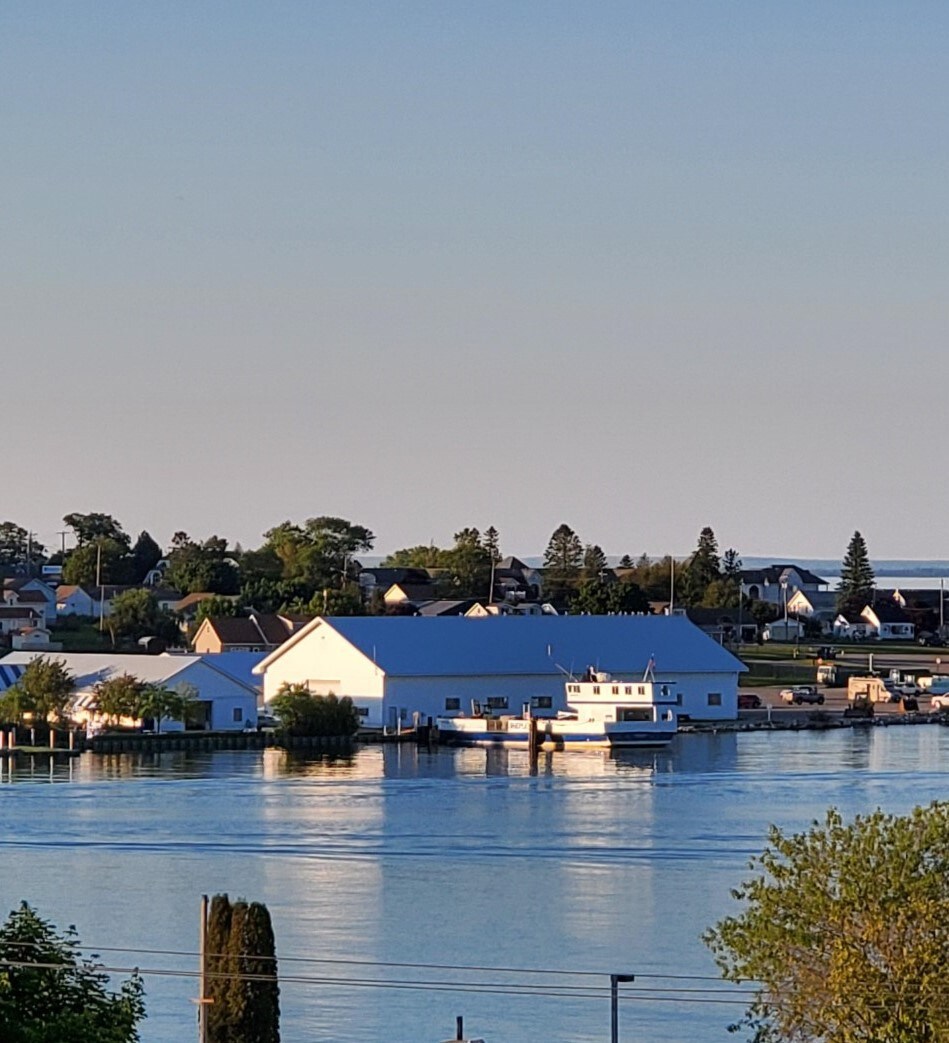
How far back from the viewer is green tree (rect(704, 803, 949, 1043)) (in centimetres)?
1253

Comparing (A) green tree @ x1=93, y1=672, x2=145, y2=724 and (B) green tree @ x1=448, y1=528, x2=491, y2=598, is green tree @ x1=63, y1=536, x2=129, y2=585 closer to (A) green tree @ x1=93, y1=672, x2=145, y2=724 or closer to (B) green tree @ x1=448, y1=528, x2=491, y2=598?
(B) green tree @ x1=448, y1=528, x2=491, y2=598

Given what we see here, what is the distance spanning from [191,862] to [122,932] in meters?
4.31

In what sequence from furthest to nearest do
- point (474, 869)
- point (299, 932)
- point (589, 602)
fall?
point (589, 602)
point (474, 869)
point (299, 932)

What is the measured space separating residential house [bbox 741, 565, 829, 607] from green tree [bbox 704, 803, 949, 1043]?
7635 cm

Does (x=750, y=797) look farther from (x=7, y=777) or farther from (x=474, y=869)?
(x=7, y=777)

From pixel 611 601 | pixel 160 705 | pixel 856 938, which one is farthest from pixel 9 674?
pixel 856 938

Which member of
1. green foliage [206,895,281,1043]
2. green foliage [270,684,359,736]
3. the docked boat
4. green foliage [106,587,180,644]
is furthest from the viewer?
green foliage [106,587,180,644]

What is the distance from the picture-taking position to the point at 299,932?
2058 centimetres

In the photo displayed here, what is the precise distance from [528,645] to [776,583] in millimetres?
47140

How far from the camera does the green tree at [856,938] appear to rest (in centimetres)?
1253

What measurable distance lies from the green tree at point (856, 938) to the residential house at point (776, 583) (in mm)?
76352

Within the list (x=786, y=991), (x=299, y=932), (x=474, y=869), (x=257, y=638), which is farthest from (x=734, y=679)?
(x=786, y=991)

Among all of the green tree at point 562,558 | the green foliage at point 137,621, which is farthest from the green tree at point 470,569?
the green foliage at point 137,621

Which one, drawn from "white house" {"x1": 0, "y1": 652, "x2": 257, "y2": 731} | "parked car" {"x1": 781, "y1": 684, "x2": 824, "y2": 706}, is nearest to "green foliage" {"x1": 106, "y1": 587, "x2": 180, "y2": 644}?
"parked car" {"x1": 781, "y1": 684, "x2": 824, "y2": 706}
